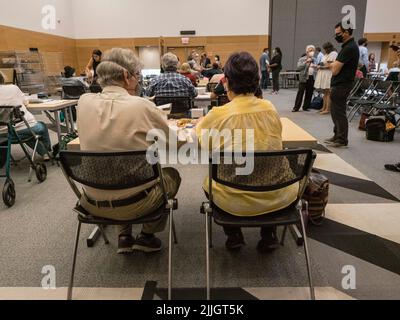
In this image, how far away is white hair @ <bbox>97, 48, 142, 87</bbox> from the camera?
1.63m

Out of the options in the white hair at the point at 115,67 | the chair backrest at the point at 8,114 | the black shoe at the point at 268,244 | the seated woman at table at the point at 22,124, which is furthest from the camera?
the seated woman at table at the point at 22,124

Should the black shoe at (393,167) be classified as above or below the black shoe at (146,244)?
above

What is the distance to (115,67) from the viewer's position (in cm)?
163

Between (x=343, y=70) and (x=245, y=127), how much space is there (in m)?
3.09

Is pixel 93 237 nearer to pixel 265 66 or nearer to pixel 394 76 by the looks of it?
pixel 394 76

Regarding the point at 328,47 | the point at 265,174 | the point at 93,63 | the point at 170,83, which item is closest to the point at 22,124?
the point at 170,83

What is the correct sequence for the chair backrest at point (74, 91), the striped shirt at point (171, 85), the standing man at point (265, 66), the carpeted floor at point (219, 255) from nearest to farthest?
1. the carpeted floor at point (219, 255)
2. the striped shirt at point (171, 85)
3. the chair backrest at point (74, 91)
4. the standing man at point (265, 66)

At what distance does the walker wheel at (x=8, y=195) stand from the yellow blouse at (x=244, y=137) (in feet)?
6.97

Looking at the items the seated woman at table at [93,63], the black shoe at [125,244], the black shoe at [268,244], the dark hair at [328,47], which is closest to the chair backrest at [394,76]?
the dark hair at [328,47]

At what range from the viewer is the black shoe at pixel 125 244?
204 centimetres

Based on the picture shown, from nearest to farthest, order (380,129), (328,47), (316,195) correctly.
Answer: (316,195) → (380,129) → (328,47)

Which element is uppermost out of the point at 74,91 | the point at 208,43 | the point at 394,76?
the point at 208,43

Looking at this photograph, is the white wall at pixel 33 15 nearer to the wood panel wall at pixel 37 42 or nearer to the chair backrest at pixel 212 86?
the wood panel wall at pixel 37 42
